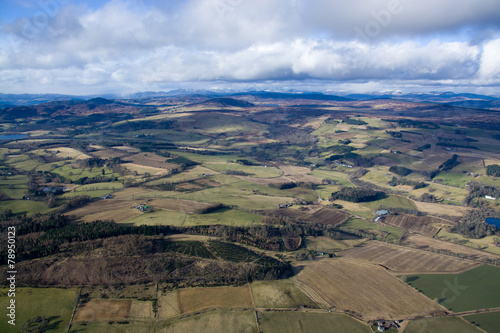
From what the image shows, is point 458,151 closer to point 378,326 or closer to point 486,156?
point 486,156

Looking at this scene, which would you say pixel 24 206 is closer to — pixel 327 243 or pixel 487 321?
pixel 327 243

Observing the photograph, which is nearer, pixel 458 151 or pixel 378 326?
pixel 378 326

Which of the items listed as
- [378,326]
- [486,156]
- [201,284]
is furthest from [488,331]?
[486,156]

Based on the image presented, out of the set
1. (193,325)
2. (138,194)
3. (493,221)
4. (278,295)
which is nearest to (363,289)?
(278,295)

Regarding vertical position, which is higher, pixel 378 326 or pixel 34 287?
pixel 34 287

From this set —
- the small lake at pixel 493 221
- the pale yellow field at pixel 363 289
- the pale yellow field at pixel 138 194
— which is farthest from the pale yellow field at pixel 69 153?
the small lake at pixel 493 221

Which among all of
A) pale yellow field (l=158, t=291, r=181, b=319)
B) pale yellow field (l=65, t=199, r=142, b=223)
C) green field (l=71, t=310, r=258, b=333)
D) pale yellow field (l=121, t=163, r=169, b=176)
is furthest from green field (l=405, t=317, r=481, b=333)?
pale yellow field (l=121, t=163, r=169, b=176)

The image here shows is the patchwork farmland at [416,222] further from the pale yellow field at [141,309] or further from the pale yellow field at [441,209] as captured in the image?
the pale yellow field at [141,309]
